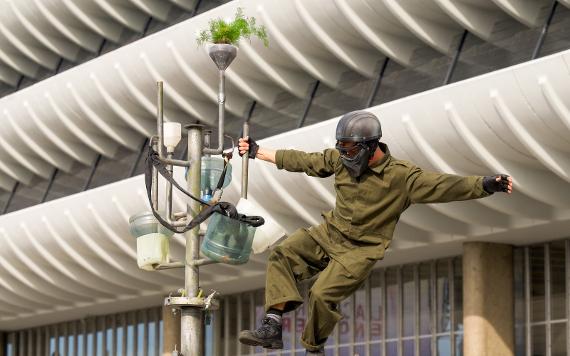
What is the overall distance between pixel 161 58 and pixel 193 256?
23.2 metres

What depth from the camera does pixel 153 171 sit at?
488 inches

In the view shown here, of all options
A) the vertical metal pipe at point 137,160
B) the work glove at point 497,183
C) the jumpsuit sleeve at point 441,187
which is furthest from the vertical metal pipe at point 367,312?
the work glove at point 497,183

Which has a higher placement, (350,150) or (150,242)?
(350,150)

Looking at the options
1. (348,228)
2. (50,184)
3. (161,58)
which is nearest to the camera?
(348,228)

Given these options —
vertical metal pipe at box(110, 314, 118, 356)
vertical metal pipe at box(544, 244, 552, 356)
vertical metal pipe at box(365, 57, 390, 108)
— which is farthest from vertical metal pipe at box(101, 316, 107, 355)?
vertical metal pipe at box(544, 244, 552, 356)

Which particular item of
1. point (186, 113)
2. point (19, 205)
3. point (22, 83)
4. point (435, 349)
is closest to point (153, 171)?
point (435, 349)

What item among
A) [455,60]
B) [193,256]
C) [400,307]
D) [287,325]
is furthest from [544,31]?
[193,256]

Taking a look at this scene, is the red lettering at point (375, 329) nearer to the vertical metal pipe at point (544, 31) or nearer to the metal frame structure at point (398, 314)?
the metal frame structure at point (398, 314)

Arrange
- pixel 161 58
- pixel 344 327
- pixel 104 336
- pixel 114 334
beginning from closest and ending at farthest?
pixel 161 58 → pixel 344 327 → pixel 114 334 → pixel 104 336

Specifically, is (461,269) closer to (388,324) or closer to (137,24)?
(388,324)

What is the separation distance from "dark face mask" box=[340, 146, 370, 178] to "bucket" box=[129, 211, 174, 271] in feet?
10.5

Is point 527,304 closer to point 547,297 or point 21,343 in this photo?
point 547,297

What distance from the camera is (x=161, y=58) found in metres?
34.4

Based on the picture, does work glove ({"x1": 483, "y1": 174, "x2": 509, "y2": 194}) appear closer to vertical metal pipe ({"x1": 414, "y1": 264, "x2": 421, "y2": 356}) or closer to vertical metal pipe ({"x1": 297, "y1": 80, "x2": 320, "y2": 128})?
vertical metal pipe ({"x1": 297, "y1": 80, "x2": 320, "y2": 128})
